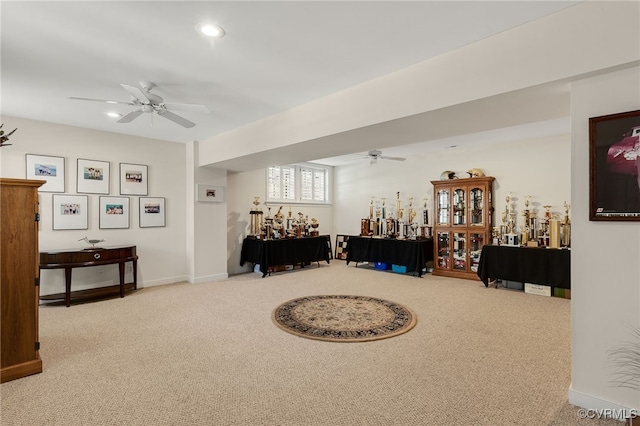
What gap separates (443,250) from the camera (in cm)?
677

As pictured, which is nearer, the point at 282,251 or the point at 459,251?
the point at 459,251

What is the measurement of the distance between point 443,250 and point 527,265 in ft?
5.66

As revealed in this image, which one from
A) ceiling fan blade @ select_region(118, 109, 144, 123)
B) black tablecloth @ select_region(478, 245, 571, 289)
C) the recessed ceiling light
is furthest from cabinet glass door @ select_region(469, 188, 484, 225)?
ceiling fan blade @ select_region(118, 109, 144, 123)

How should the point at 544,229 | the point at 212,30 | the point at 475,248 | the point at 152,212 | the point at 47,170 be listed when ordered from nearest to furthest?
the point at 212,30, the point at 47,170, the point at 544,229, the point at 152,212, the point at 475,248

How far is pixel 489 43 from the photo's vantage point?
252cm

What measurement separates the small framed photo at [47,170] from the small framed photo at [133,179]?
0.82 m

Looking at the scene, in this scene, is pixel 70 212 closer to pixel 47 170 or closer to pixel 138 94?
pixel 47 170

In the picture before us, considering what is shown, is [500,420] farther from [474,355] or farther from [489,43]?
[489,43]

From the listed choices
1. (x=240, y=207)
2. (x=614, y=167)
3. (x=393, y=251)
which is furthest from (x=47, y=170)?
(x=614, y=167)

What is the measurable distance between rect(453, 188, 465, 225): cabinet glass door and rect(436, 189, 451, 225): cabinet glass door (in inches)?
5.8

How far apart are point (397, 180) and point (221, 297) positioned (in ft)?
16.1

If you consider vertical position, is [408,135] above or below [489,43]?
below

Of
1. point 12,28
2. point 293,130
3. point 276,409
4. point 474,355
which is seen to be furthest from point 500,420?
point 12,28

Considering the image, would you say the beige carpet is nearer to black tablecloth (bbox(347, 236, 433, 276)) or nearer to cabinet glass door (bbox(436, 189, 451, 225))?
black tablecloth (bbox(347, 236, 433, 276))
